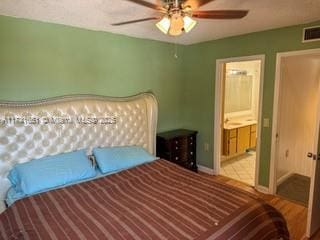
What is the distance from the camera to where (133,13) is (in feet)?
7.66

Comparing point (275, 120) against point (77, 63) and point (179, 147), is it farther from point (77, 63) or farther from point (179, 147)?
point (77, 63)

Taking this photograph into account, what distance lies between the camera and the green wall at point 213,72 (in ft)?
10.00

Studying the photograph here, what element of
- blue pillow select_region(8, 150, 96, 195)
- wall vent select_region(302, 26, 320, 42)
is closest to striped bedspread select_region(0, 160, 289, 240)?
blue pillow select_region(8, 150, 96, 195)

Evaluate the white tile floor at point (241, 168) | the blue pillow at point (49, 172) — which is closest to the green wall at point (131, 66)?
the white tile floor at point (241, 168)

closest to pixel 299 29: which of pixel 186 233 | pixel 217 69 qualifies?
pixel 217 69

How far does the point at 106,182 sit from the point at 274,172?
244 cm

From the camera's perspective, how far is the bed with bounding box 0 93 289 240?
160 cm

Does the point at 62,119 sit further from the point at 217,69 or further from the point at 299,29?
the point at 299,29

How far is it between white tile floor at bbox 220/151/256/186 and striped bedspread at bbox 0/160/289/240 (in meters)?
2.00

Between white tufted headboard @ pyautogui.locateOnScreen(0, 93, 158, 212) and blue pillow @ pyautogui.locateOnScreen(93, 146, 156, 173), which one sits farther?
blue pillow @ pyautogui.locateOnScreen(93, 146, 156, 173)

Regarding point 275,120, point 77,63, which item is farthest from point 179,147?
point 77,63

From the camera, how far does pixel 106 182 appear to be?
240cm

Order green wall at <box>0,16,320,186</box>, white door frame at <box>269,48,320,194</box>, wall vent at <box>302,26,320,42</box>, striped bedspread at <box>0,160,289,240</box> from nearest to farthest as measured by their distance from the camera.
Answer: striped bedspread at <box>0,160,289,240</box> < green wall at <box>0,16,320,186</box> < wall vent at <box>302,26,320,42</box> < white door frame at <box>269,48,320,194</box>

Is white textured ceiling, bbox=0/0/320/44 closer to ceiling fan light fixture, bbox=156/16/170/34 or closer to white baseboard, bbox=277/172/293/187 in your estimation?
ceiling fan light fixture, bbox=156/16/170/34
